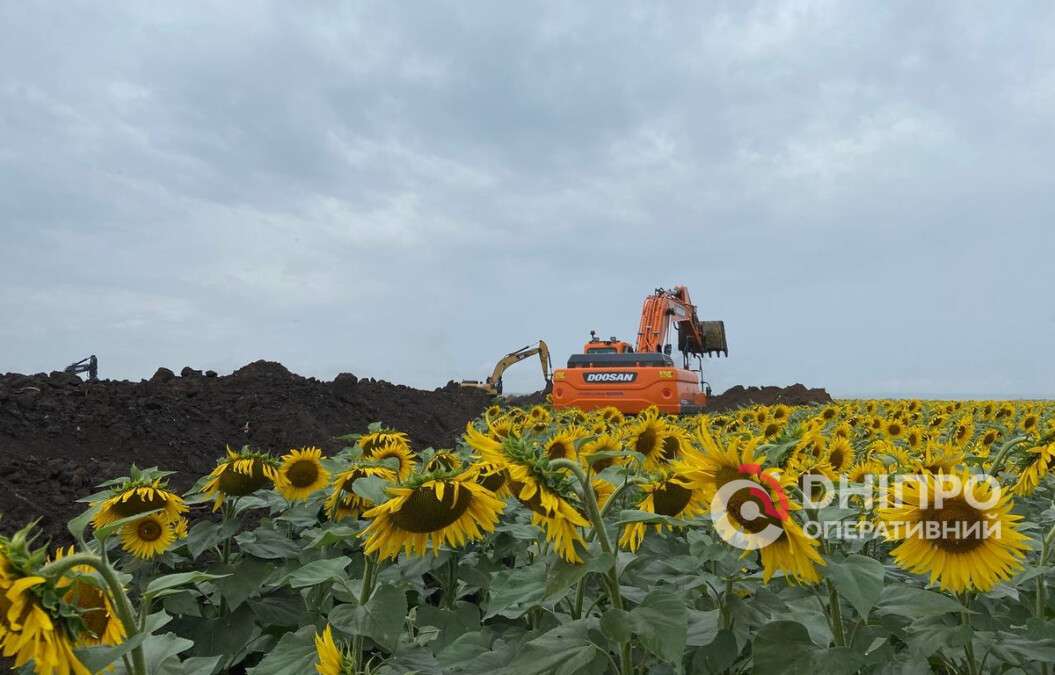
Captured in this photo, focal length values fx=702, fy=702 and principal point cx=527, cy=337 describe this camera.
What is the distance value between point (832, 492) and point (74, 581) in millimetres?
2418

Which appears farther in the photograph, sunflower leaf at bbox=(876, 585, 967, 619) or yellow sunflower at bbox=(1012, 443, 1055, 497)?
yellow sunflower at bbox=(1012, 443, 1055, 497)

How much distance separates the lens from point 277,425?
1067 centimetres

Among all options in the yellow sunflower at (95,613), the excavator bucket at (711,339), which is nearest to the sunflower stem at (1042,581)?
the yellow sunflower at (95,613)

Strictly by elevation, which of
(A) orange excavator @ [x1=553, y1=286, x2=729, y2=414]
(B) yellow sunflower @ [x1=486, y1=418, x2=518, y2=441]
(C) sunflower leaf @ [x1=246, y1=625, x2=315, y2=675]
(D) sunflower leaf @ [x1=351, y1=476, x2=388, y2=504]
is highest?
(A) orange excavator @ [x1=553, y1=286, x2=729, y2=414]

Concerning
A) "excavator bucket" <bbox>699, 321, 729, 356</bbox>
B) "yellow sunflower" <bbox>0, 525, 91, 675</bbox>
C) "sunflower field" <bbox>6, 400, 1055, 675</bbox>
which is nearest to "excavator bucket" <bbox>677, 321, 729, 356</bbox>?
"excavator bucket" <bbox>699, 321, 729, 356</bbox>

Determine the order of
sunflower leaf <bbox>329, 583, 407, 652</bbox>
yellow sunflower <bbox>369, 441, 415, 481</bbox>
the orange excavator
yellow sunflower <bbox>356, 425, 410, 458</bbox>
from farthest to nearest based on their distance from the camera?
the orange excavator → yellow sunflower <bbox>356, 425, 410, 458</bbox> → yellow sunflower <bbox>369, 441, 415, 481</bbox> → sunflower leaf <bbox>329, 583, 407, 652</bbox>

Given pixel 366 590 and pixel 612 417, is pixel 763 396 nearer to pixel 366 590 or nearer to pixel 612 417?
pixel 612 417

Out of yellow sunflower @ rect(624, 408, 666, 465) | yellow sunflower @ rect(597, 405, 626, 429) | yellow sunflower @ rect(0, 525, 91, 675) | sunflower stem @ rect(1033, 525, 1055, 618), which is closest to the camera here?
yellow sunflower @ rect(0, 525, 91, 675)

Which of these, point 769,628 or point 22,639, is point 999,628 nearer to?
point 769,628

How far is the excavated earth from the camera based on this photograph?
20.2 feet

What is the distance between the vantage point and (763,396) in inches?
1292

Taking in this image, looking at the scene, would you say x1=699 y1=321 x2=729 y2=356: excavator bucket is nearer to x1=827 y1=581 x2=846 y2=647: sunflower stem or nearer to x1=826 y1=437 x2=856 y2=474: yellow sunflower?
x1=826 y1=437 x2=856 y2=474: yellow sunflower

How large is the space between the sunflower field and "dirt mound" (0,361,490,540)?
2.86 meters

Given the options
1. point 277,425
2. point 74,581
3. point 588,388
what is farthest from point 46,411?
point 588,388
